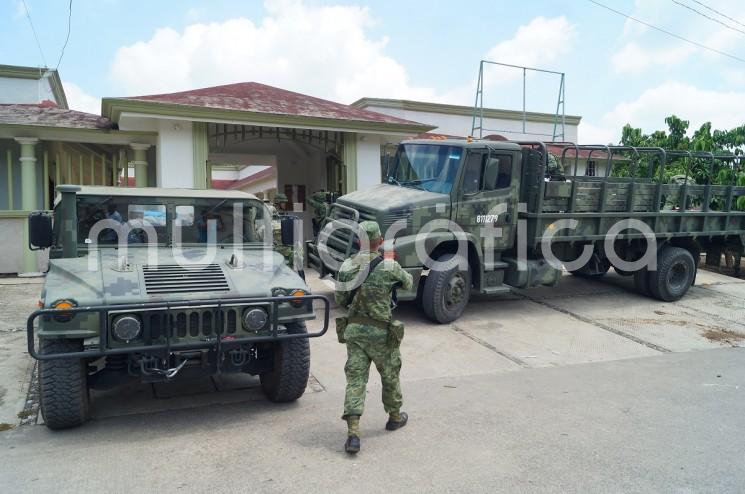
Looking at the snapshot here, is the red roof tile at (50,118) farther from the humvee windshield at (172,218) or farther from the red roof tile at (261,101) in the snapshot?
Result: the humvee windshield at (172,218)

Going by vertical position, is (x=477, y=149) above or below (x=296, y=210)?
above

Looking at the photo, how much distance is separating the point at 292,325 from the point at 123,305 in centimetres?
130

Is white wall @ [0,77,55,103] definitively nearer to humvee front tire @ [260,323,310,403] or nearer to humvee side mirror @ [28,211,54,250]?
humvee side mirror @ [28,211,54,250]

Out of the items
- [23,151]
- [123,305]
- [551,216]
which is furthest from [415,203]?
[23,151]

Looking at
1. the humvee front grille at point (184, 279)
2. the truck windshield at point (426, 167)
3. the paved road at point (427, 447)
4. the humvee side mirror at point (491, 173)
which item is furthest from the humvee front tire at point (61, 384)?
the humvee side mirror at point (491, 173)

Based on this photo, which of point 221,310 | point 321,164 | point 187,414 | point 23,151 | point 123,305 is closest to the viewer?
point 123,305

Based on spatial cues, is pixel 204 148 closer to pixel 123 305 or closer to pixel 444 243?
pixel 444 243

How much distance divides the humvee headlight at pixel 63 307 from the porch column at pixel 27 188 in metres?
8.11

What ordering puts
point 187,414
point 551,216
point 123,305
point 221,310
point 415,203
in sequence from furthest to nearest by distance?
1. point 551,216
2. point 415,203
3. point 187,414
4. point 221,310
5. point 123,305

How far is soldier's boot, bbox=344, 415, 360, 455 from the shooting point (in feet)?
13.7

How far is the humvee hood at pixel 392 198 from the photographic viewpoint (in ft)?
26.8

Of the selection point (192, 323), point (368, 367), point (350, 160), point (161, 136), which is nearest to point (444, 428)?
point (368, 367)

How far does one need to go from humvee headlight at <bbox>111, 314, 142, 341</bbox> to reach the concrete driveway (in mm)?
770

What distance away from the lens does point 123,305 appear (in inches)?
164
